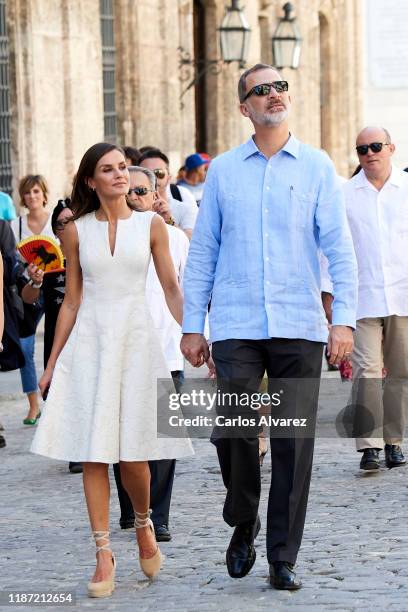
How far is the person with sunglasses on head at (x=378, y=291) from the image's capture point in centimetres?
945

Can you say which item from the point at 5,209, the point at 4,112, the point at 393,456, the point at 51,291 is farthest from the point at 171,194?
the point at 4,112

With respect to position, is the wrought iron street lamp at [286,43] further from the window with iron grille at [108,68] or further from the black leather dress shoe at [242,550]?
the black leather dress shoe at [242,550]

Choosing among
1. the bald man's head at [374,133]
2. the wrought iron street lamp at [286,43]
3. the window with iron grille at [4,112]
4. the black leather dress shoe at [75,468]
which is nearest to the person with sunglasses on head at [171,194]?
the bald man's head at [374,133]

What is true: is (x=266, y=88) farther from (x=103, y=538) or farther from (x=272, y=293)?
(x=103, y=538)

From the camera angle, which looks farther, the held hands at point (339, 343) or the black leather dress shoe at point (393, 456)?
the black leather dress shoe at point (393, 456)

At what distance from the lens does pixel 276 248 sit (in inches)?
264

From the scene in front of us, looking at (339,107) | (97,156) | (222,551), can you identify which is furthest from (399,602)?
(339,107)

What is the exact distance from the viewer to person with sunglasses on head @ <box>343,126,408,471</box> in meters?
9.45

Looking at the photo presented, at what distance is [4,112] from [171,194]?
7.67 metres

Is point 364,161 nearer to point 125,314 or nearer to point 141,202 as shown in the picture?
point 141,202

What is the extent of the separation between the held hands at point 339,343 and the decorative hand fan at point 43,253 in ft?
12.4

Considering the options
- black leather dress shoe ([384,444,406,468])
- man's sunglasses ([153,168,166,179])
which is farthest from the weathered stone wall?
black leather dress shoe ([384,444,406,468])

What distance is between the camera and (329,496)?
28.7 ft

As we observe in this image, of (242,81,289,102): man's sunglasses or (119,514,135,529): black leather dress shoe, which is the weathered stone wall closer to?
(119,514,135,529): black leather dress shoe
